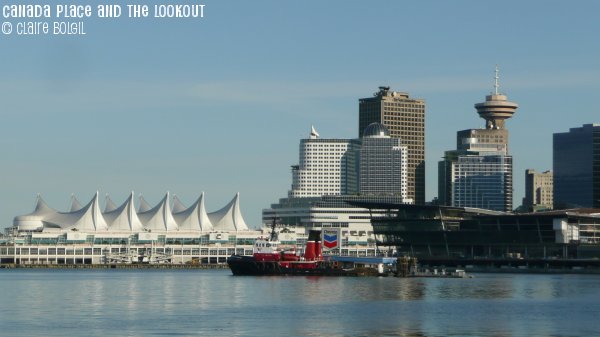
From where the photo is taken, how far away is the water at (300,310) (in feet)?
231

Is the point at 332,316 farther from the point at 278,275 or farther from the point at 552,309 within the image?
the point at 278,275

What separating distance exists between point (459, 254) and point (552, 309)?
366 ft

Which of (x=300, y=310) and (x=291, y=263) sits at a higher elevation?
(x=291, y=263)

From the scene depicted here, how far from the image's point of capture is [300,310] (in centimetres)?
8462

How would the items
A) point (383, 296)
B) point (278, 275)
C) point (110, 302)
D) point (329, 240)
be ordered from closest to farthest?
point (110, 302) → point (383, 296) → point (278, 275) → point (329, 240)

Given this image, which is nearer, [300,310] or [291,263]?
[300,310]

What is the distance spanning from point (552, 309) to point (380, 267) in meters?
61.8

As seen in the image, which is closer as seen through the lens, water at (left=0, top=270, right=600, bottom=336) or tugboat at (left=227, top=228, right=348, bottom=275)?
water at (left=0, top=270, right=600, bottom=336)

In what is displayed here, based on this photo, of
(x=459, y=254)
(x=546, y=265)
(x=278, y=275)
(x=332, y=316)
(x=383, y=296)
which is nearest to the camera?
(x=332, y=316)

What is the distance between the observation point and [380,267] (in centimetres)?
14912

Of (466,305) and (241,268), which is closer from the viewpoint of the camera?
(466,305)

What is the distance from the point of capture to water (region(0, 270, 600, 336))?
70.3 meters

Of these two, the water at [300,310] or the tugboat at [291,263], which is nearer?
the water at [300,310]

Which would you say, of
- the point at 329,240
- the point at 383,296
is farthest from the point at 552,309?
the point at 329,240
